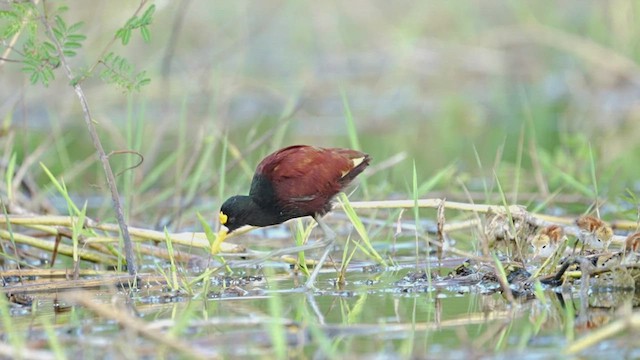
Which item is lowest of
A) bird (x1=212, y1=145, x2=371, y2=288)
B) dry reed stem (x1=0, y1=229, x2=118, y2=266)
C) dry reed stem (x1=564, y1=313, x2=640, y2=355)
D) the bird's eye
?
dry reed stem (x1=564, y1=313, x2=640, y2=355)

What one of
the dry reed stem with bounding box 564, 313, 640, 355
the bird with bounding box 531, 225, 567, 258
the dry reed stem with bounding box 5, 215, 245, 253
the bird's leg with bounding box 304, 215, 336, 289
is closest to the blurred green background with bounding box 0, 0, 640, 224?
the dry reed stem with bounding box 5, 215, 245, 253

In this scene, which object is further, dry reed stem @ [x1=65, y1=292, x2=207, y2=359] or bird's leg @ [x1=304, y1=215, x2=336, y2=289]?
bird's leg @ [x1=304, y1=215, x2=336, y2=289]

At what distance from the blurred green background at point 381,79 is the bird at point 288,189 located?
3.51 meters

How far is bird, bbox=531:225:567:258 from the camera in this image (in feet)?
16.4

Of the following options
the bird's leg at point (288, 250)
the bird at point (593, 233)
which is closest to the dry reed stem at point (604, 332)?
the bird at point (593, 233)

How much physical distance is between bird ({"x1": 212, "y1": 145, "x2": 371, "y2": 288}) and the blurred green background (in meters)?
3.51

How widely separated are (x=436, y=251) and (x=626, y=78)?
23.2ft

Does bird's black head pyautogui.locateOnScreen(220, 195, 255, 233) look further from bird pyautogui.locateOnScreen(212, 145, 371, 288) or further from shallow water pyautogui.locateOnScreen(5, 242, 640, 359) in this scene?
shallow water pyautogui.locateOnScreen(5, 242, 640, 359)

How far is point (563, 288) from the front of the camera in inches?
194

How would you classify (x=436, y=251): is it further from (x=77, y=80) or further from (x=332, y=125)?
(x=332, y=125)

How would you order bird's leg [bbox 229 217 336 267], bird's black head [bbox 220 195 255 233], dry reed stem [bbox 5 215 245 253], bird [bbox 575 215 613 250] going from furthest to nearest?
1. dry reed stem [bbox 5 215 245 253]
2. bird's black head [bbox 220 195 255 233]
3. bird's leg [bbox 229 217 336 267]
4. bird [bbox 575 215 613 250]

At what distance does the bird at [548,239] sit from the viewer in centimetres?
501

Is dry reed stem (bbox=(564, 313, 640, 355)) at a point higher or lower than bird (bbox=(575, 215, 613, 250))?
lower

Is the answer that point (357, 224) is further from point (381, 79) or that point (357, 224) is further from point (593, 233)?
point (381, 79)
